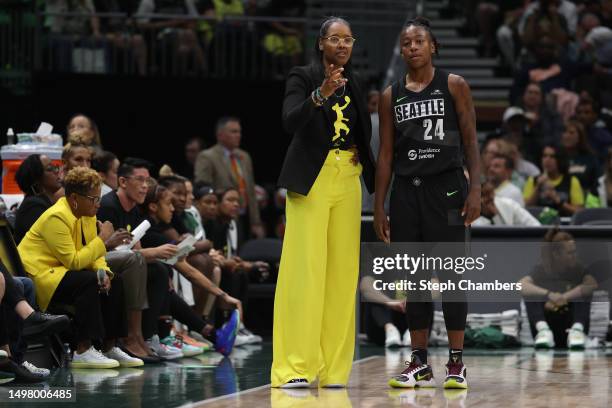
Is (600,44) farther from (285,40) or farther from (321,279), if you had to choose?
(321,279)

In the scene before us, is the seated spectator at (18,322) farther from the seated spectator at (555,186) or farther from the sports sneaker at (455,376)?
the seated spectator at (555,186)

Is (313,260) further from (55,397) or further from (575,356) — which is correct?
(575,356)

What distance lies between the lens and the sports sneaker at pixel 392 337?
11031mm

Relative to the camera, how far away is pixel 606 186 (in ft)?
44.2

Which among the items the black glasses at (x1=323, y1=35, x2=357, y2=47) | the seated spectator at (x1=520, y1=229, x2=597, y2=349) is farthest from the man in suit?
the black glasses at (x1=323, y1=35, x2=357, y2=47)

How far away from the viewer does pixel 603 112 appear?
52.9 ft

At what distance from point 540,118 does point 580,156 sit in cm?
115

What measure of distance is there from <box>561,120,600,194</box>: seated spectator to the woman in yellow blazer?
656 cm

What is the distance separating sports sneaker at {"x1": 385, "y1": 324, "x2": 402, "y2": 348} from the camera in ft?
36.2

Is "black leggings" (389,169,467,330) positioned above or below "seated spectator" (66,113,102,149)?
below

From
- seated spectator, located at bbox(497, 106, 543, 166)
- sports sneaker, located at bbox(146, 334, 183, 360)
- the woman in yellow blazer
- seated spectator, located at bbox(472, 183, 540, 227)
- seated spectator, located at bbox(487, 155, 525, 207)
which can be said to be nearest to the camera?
the woman in yellow blazer

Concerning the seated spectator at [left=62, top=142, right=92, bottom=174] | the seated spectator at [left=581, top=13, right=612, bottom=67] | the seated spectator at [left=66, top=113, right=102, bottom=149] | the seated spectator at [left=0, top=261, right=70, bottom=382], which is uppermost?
the seated spectator at [left=581, top=13, right=612, bottom=67]

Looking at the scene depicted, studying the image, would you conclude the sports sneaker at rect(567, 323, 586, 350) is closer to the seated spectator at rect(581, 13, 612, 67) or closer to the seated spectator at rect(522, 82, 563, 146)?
the seated spectator at rect(522, 82, 563, 146)

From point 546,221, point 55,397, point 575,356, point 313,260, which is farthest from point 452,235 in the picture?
point 546,221
